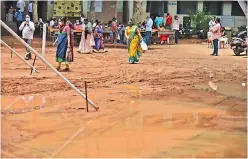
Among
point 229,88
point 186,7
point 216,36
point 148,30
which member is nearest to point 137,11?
point 148,30

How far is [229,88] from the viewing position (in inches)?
425

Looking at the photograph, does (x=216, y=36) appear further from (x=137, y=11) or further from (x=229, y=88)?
(x=229, y=88)

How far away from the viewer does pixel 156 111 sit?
8.02 m

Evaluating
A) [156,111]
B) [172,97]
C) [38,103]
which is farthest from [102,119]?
[172,97]

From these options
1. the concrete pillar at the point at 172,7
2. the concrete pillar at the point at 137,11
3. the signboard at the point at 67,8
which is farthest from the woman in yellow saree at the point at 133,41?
the concrete pillar at the point at 172,7

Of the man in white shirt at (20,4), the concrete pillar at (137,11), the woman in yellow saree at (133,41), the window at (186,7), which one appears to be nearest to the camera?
the woman in yellow saree at (133,41)

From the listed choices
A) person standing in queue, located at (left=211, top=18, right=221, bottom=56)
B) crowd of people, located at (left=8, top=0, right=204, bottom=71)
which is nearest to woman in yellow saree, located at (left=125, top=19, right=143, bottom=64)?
crowd of people, located at (left=8, top=0, right=204, bottom=71)

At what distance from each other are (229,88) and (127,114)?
3812 millimetres

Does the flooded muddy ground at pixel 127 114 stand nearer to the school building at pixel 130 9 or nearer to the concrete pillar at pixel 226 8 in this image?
the school building at pixel 130 9

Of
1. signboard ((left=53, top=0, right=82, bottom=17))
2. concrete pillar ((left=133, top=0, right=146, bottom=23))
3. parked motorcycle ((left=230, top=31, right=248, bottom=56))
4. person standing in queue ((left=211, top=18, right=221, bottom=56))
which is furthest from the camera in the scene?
signboard ((left=53, top=0, right=82, bottom=17))

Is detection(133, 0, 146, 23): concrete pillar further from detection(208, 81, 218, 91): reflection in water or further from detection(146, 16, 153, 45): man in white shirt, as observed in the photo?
detection(208, 81, 218, 91): reflection in water

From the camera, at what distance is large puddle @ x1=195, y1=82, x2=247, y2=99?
10008mm

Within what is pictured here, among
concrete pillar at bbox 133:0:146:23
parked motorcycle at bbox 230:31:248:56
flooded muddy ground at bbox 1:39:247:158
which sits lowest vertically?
flooded muddy ground at bbox 1:39:247:158

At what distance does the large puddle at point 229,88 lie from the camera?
32.8 ft
